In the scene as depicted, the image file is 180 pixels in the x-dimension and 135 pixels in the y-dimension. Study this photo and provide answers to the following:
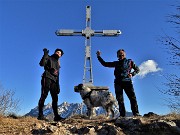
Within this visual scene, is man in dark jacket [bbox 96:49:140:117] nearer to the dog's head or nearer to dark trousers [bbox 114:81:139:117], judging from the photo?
dark trousers [bbox 114:81:139:117]

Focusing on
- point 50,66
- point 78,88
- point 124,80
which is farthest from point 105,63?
point 50,66

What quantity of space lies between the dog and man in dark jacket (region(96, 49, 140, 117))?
44.3 inches

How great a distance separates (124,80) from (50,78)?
206cm

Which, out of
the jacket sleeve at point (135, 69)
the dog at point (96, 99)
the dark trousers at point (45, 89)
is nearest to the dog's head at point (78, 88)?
the dog at point (96, 99)

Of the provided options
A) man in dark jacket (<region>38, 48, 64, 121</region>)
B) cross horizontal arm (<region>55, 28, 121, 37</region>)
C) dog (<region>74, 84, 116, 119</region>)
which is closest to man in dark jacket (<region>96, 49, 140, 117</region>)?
dog (<region>74, 84, 116, 119</region>)

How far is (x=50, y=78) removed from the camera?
1080cm

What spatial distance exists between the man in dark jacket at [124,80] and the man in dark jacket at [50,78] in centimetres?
170

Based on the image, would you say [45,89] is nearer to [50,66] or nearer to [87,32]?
[50,66]

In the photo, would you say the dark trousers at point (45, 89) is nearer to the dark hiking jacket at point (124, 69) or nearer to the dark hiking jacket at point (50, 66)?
the dark hiking jacket at point (50, 66)

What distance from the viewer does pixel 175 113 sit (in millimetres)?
9859

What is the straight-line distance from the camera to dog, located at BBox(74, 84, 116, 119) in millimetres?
11664

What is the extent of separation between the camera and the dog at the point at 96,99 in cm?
1166

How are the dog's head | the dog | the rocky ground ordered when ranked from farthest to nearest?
the dog's head, the dog, the rocky ground

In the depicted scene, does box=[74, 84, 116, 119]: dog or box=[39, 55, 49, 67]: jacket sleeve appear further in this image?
box=[74, 84, 116, 119]: dog
